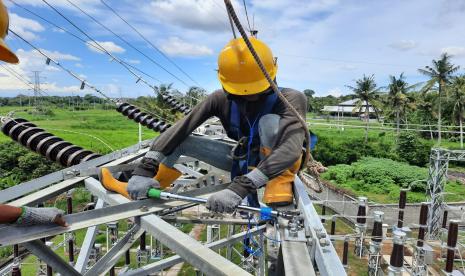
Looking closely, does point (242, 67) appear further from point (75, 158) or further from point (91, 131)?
point (91, 131)

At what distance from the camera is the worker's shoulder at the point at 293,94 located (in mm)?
2886

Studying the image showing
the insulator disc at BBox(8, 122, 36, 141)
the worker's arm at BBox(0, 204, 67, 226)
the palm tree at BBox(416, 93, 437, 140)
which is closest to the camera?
the worker's arm at BBox(0, 204, 67, 226)

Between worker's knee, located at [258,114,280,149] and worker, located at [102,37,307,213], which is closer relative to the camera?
worker, located at [102,37,307,213]

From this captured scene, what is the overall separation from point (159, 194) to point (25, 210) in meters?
0.85

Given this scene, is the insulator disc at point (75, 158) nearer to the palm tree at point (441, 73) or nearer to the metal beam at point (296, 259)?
the metal beam at point (296, 259)

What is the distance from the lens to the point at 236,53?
107 inches

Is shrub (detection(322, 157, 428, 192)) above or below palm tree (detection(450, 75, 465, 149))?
below

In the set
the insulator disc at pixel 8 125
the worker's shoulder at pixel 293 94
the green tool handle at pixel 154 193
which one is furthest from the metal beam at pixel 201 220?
the insulator disc at pixel 8 125

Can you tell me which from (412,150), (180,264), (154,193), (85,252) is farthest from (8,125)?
(412,150)

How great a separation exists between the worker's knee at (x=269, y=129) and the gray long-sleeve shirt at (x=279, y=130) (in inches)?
1.3

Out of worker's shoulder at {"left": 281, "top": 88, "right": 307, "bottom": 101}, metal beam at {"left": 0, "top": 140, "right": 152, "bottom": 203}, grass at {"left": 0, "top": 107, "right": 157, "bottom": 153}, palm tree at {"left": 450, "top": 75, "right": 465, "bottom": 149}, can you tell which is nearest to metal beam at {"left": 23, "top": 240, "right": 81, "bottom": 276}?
metal beam at {"left": 0, "top": 140, "right": 152, "bottom": 203}

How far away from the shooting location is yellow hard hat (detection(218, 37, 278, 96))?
270cm

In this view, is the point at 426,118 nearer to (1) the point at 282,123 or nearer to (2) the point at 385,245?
(2) the point at 385,245

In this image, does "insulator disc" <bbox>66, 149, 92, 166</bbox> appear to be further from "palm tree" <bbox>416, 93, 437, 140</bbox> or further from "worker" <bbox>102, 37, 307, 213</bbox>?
"palm tree" <bbox>416, 93, 437, 140</bbox>
